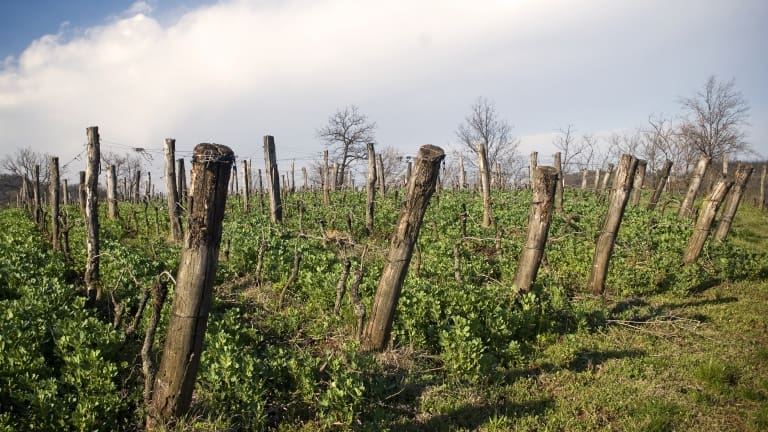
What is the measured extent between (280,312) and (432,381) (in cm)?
325

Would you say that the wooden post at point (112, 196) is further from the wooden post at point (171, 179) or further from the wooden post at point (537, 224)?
the wooden post at point (537, 224)

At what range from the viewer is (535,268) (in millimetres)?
7523

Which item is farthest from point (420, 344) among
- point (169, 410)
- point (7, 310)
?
point (7, 310)

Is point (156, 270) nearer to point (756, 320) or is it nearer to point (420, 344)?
point (420, 344)

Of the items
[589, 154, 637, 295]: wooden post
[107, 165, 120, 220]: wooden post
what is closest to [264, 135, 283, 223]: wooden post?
[107, 165, 120, 220]: wooden post

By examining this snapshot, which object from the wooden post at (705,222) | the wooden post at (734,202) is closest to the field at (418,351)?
the wooden post at (705,222)

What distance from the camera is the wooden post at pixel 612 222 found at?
9070 millimetres

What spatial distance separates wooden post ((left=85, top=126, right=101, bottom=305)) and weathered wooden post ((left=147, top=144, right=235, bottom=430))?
457cm

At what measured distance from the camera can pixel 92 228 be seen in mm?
8359

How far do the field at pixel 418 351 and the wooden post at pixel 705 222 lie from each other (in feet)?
2.39

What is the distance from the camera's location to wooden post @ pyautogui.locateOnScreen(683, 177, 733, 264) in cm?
1127

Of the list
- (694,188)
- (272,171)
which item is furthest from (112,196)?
(694,188)

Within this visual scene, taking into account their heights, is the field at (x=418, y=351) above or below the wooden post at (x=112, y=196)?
below

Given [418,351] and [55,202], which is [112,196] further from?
[418,351]
